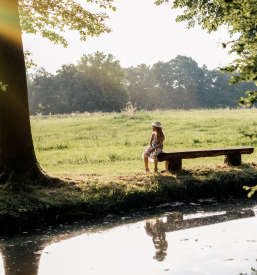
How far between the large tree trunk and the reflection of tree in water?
2.96 meters

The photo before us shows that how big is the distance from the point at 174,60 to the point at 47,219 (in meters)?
76.3

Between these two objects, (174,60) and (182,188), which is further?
(174,60)

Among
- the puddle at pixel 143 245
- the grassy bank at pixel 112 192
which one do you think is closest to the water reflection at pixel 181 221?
the puddle at pixel 143 245

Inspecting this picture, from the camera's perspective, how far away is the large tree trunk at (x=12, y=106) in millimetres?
6758

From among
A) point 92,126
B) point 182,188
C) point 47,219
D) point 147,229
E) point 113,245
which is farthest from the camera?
point 92,126

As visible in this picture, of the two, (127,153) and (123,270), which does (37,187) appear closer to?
(123,270)

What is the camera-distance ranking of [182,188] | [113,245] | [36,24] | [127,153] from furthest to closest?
[127,153] < [36,24] < [182,188] < [113,245]

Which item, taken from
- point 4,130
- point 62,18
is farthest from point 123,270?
point 62,18

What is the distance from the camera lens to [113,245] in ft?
16.0

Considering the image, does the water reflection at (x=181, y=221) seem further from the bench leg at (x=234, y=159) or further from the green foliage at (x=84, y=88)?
the green foliage at (x=84, y=88)

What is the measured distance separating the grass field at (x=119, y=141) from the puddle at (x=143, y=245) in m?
2.92

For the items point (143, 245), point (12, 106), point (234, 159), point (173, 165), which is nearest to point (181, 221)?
point (143, 245)

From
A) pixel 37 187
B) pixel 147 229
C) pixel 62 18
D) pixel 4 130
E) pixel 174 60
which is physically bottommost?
pixel 147 229

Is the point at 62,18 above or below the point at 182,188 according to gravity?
above
